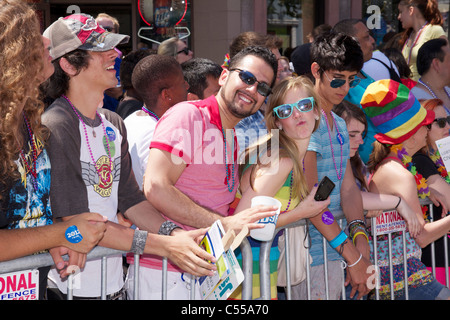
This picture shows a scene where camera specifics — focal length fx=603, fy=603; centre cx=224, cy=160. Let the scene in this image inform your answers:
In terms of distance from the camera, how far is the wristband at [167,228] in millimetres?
3074

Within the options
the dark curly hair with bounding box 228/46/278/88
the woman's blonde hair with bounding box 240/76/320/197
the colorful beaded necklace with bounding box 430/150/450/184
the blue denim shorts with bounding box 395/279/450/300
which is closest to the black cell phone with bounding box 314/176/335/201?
the woman's blonde hair with bounding box 240/76/320/197

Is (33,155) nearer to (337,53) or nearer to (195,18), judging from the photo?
(337,53)

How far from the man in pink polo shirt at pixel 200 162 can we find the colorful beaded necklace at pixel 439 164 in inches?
70.1

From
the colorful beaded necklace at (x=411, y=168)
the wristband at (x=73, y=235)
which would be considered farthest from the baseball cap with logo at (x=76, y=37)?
the colorful beaded necklace at (x=411, y=168)

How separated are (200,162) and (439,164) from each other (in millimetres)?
2305

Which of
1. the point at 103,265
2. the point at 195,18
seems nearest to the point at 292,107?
the point at 103,265

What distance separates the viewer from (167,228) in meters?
3.09

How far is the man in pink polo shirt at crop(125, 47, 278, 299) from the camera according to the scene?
3176mm

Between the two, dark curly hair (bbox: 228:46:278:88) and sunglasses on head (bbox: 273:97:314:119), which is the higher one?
dark curly hair (bbox: 228:46:278:88)

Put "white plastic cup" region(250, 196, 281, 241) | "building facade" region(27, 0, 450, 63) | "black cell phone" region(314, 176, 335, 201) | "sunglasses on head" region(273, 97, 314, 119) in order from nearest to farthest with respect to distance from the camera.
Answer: "white plastic cup" region(250, 196, 281, 241) < "black cell phone" region(314, 176, 335, 201) < "sunglasses on head" region(273, 97, 314, 119) < "building facade" region(27, 0, 450, 63)

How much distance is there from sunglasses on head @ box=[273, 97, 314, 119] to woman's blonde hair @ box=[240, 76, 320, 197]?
6cm

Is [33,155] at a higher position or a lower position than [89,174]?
higher

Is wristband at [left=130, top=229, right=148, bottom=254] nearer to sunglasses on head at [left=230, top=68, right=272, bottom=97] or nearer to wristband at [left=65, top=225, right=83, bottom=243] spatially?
wristband at [left=65, top=225, right=83, bottom=243]
